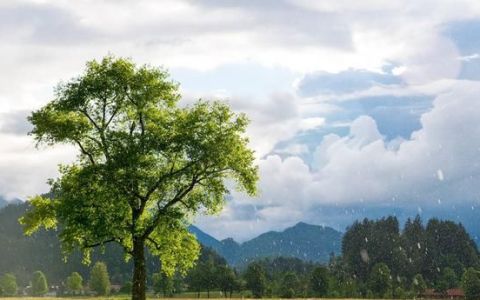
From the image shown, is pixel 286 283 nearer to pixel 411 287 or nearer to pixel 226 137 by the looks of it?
pixel 411 287

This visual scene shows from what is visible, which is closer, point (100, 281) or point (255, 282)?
point (255, 282)

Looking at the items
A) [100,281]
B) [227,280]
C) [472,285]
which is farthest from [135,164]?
[100,281]

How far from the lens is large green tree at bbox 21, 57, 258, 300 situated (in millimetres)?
43781

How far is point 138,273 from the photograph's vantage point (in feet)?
153

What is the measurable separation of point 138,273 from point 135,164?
29.9ft

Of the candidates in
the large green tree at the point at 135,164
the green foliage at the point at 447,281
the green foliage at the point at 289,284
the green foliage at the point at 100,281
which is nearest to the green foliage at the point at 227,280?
the green foliage at the point at 289,284

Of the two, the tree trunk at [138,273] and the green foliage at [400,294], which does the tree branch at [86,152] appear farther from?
the green foliage at [400,294]

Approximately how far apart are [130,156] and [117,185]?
7.39 ft

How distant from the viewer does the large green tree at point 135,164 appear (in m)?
43.8

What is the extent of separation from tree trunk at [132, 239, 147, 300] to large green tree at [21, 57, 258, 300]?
0.08 metres

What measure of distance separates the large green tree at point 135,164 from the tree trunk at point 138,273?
75 mm

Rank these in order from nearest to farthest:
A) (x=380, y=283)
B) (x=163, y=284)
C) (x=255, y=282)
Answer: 1. (x=255, y=282)
2. (x=380, y=283)
3. (x=163, y=284)

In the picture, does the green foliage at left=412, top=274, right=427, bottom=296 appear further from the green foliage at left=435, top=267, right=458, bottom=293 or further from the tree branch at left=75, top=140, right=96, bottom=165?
the tree branch at left=75, top=140, right=96, bottom=165

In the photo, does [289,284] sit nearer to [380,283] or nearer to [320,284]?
[320,284]
